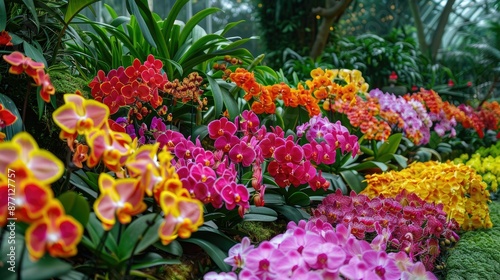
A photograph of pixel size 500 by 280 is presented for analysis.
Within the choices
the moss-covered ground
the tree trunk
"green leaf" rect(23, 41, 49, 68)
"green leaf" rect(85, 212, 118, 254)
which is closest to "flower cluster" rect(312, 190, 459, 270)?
the moss-covered ground

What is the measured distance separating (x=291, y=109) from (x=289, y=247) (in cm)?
167

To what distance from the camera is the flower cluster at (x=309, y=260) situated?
107 cm

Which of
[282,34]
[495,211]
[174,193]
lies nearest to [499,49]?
[282,34]

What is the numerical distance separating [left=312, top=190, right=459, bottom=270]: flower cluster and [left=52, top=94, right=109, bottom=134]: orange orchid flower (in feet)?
2.87

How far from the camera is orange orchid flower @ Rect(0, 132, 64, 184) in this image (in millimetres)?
747

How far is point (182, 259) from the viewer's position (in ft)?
4.73

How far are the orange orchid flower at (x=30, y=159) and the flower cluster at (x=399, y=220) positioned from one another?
39.4 inches

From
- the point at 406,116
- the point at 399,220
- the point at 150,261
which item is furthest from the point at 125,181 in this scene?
the point at 406,116

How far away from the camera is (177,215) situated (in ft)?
2.79

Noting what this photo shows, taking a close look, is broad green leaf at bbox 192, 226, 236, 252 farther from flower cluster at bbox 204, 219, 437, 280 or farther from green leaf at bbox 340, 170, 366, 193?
green leaf at bbox 340, 170, 366, 193

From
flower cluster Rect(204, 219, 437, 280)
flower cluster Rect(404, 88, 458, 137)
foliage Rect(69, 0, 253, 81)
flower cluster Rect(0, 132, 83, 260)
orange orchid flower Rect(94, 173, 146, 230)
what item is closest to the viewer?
flower cluster Rect(0, 132, 83, 260)

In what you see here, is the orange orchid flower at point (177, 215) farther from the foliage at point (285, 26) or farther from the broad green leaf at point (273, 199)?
the foliage at point (285, 26)

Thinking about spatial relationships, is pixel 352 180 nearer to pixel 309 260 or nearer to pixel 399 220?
pixel 399 220

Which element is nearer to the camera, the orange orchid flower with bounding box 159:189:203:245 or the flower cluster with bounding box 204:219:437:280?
the orange orchid flower with bounding box 159:189:203:245
